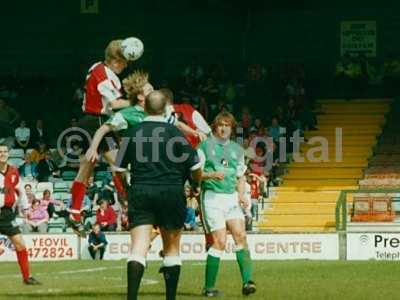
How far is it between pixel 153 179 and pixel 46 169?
2179 centimetres

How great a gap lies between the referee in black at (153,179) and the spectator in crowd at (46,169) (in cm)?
2140

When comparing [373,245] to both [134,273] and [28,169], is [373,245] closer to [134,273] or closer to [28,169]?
[28,169]

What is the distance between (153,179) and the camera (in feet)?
46.0

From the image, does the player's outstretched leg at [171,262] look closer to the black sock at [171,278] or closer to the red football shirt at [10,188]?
the black sock at [171,278]

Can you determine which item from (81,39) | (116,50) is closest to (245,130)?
(81,39)

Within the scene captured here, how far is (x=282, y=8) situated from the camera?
3950cm

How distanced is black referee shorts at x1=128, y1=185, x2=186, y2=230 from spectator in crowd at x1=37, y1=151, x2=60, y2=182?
2147 centimetres

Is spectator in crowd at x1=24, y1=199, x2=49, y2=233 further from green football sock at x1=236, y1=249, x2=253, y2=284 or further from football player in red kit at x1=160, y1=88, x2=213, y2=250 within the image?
green football sock at x1=236, y1=249, x2=253, y2=284

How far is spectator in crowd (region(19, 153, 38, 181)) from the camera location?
35.2 m

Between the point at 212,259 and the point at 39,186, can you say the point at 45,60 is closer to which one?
the point at 39,186

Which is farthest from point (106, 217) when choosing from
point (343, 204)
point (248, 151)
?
point (343, 204)

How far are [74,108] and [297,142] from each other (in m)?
6.37

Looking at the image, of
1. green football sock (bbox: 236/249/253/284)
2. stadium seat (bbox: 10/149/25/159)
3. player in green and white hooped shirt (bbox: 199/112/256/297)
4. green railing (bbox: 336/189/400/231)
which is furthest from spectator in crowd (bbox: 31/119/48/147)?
green football sock (bbox: 236/249/253/284)

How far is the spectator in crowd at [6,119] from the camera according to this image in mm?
37250
